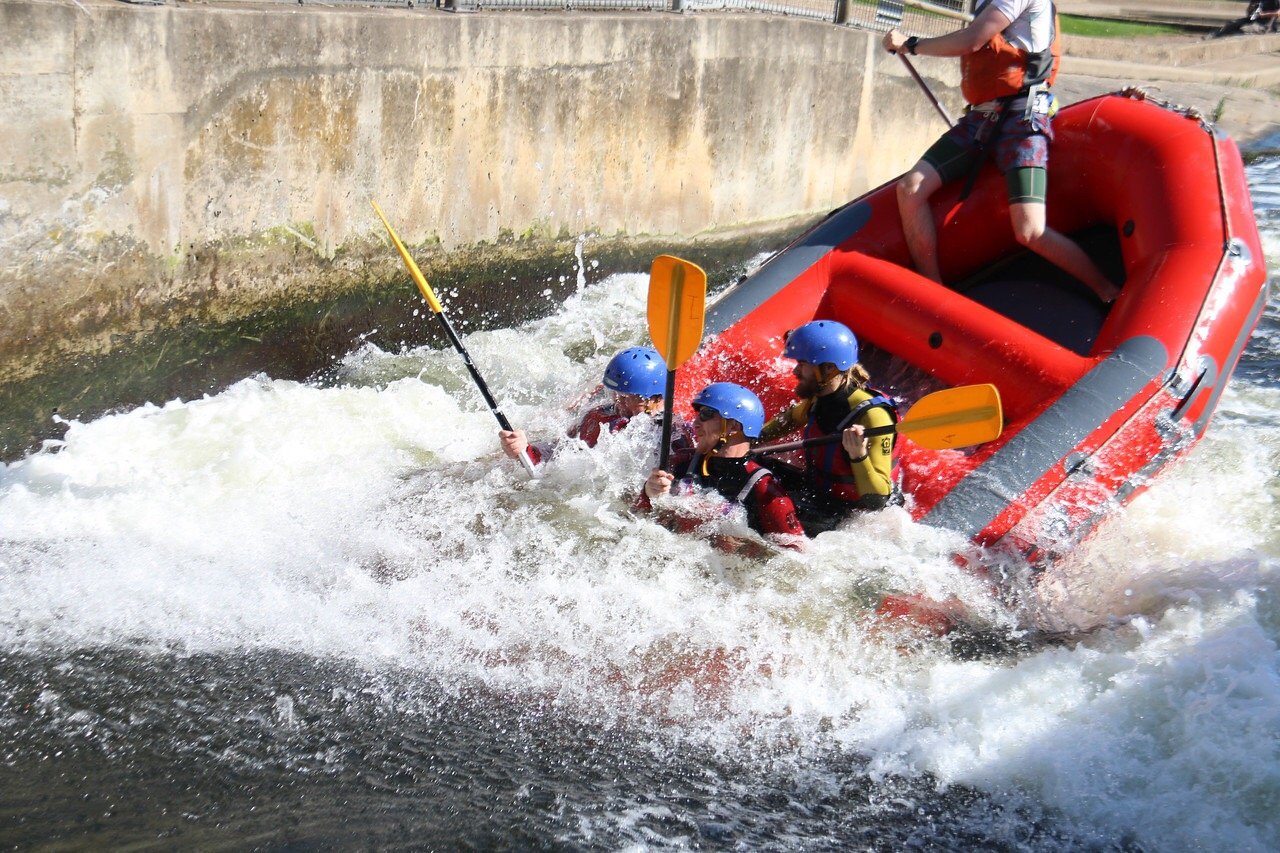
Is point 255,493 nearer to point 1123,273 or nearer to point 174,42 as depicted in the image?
point 174,42

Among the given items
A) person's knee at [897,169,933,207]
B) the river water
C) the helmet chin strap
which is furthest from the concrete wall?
the helmet chin strap

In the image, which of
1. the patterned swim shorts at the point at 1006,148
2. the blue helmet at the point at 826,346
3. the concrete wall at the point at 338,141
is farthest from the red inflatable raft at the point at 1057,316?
the concrete wall at the point at 338,141

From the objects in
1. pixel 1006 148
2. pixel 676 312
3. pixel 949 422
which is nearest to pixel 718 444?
pixel 676 312

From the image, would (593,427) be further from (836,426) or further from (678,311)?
(836,426)

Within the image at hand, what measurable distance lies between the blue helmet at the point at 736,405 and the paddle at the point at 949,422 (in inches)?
3.3

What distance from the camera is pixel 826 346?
163 inches

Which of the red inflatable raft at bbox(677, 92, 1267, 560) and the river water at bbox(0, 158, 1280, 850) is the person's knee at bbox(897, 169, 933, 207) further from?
the river water at bbox(0, 158, 1280, 850)

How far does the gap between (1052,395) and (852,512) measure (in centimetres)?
85

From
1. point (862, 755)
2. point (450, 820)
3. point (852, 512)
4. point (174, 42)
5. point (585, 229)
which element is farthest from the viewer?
point (585, 229)

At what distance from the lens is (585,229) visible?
704 centimetres

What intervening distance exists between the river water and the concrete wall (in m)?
0.79

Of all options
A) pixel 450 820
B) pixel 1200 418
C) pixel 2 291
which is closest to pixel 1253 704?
pixel 1200 418

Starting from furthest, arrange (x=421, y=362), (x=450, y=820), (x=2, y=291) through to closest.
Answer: (x=421, y=362) → (x=2, y=291) → (x=450, y=820)

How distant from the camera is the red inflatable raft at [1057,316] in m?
4.18
